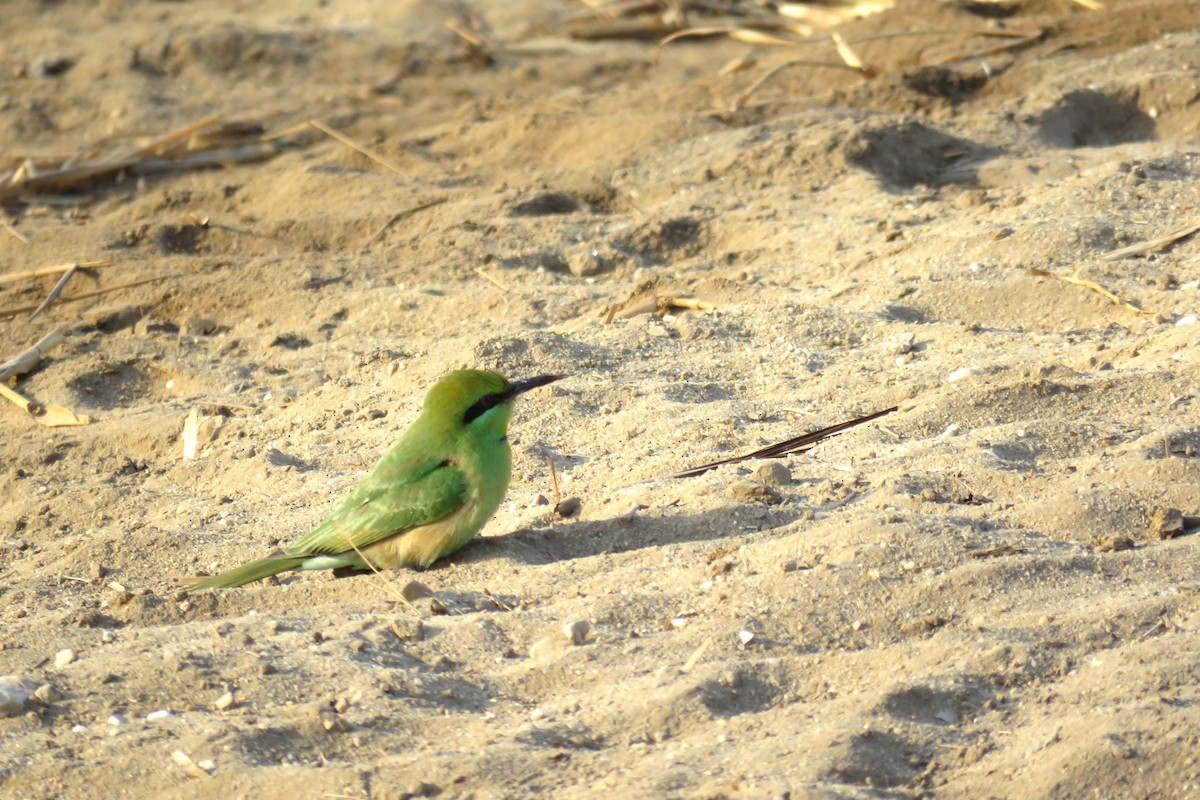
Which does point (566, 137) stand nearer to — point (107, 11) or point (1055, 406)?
point (1055, 406)

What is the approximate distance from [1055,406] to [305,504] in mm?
2345

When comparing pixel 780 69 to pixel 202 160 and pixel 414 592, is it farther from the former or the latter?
pixel 414 592

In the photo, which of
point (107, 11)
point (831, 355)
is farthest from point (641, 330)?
point (107, 11)

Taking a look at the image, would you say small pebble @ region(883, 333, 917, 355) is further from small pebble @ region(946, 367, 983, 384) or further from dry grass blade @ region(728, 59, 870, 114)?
dry grass blade @ region(728, 59, 870, 114)

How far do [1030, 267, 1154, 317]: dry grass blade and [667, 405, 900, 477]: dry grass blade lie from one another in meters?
1.12

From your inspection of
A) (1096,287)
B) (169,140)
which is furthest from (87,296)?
(1096,287)

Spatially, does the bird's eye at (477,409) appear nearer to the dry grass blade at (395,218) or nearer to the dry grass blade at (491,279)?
the dry grass blade at (491,279)

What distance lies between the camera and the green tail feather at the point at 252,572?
3779mm

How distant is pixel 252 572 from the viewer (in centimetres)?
383

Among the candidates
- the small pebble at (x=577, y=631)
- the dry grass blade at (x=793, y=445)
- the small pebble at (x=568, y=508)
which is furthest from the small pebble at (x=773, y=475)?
the small pebble at (x=577, y=631)

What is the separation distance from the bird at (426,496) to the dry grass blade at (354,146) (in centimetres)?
348

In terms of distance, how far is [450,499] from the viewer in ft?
12.7

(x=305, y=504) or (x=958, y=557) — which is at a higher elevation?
(x=958, y=557)

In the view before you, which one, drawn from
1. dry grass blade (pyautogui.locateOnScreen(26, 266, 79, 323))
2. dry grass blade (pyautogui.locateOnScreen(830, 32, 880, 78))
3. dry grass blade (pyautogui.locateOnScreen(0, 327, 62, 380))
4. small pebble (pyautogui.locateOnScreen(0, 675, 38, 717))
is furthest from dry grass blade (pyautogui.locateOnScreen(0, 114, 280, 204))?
small pebble (pyautogui.locateOnScreen(0, 675, 38, 717))
